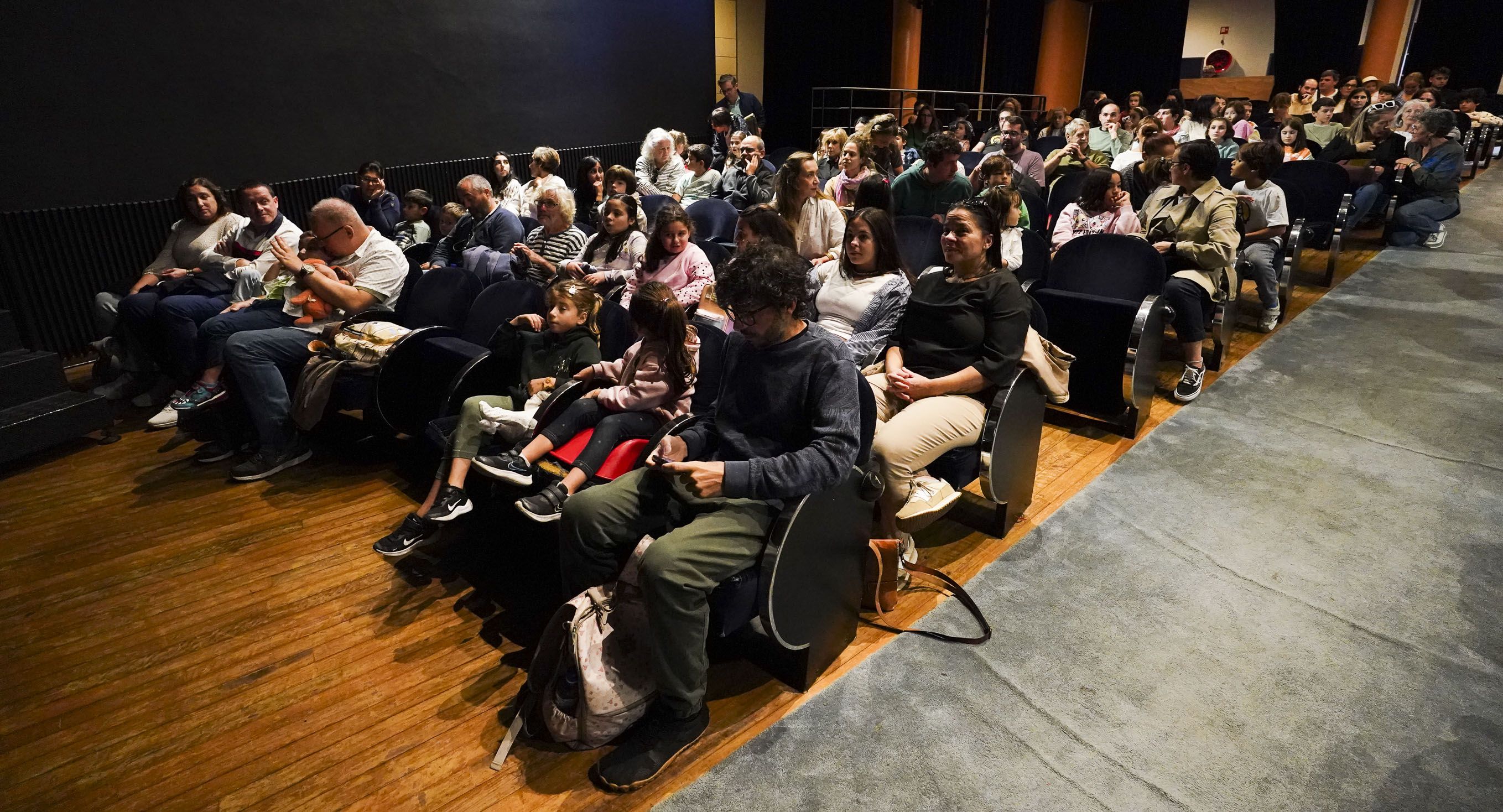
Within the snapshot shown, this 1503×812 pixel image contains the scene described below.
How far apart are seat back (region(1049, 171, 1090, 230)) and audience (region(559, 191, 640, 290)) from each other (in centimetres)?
327

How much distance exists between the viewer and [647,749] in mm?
1933

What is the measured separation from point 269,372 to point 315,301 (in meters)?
0.38

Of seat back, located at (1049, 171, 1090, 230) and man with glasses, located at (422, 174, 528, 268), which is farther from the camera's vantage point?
seat back, located at (1049, 171, 1090, 230)

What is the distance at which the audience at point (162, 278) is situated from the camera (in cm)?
437

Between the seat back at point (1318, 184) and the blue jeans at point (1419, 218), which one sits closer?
the seat back at point (1318, 184)

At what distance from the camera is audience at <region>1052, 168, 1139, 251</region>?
13.9ft

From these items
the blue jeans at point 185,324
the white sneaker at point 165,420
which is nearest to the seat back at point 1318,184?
the blue jeans at point 185,324

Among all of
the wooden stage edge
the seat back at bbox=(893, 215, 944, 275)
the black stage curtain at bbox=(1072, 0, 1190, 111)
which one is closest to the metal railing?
the black stage curtain at bbox=(1072, 0, 1190, 111)

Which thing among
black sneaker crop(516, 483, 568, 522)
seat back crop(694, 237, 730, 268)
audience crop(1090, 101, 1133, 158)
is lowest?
black sneaker crop(516, 483, 568, 522)

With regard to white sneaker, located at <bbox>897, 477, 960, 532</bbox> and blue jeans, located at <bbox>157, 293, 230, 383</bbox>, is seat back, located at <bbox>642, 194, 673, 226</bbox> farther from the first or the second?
white sneaker, located at <bbox>897, 477, 960, 532</bbox>

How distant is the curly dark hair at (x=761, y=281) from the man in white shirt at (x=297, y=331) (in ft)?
7.82

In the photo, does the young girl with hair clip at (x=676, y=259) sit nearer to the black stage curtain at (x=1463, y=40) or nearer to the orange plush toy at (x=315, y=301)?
the orange plush toy at (x=315, y=301)

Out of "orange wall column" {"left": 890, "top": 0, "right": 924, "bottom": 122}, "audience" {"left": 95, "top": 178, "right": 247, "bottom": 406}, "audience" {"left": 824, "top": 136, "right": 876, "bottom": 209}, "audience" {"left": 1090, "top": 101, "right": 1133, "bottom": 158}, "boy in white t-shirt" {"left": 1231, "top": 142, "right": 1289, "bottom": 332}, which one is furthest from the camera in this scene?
"orange wall column" {"left": 890, "top": 0, "right": 924, "bottom": 122}

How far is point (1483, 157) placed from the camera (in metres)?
10.9
